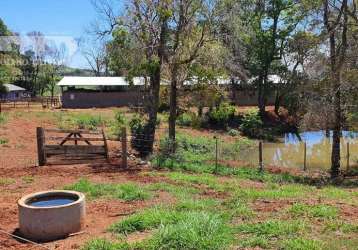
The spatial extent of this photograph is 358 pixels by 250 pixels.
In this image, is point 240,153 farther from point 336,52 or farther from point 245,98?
point 245,98

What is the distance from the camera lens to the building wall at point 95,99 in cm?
5594

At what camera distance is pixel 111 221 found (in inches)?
366

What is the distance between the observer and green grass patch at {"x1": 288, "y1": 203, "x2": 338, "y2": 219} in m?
8.99

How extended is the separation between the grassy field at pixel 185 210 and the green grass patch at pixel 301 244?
0.01 m

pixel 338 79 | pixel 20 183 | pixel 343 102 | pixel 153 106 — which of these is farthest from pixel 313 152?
pixel 20 183

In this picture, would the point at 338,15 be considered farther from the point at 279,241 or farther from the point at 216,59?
the point at 279,241

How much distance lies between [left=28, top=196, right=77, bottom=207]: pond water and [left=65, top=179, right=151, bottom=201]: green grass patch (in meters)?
1.91

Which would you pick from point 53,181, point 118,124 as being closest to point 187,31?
point 53,181

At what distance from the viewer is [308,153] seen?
32.0 meters

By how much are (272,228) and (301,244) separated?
99 centimetres

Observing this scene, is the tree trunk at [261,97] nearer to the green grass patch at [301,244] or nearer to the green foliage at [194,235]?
the green foliage at [194,235]

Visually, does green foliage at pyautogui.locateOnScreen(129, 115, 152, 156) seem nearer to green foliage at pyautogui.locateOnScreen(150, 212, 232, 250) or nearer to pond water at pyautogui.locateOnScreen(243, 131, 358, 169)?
pond water at pyautogui.locateOnScreen(243, 131, 358, 169)

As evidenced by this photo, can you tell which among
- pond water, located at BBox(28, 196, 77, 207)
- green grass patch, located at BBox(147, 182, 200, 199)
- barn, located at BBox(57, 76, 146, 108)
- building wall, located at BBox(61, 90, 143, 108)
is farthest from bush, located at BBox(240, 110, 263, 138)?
pond water, located at BBox(28, 196, 77, 207)

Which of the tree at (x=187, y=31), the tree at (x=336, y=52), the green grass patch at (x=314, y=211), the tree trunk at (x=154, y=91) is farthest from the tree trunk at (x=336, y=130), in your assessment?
the green grass patch at (x=314, y=211)
